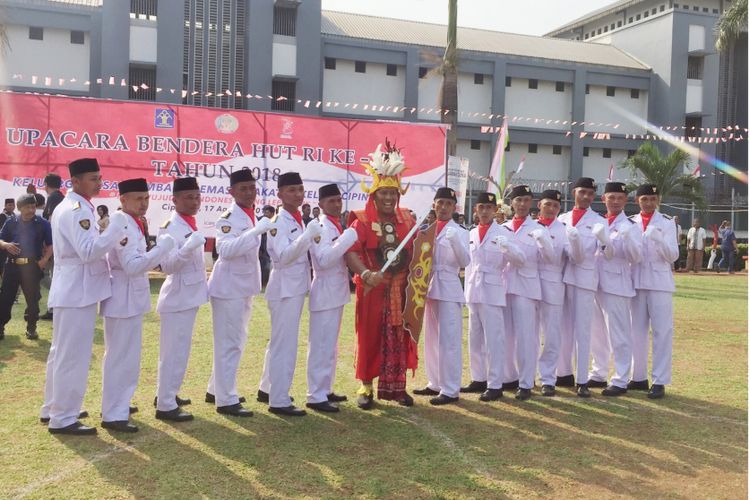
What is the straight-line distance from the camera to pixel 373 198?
615cm

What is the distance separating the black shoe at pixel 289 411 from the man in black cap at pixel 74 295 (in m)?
1.41

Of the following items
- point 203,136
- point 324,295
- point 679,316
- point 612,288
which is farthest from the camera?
point 203,136

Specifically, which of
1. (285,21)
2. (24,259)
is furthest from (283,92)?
(24,259)

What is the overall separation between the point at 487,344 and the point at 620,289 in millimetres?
1462

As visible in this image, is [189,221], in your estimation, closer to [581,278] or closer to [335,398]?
[335,398]

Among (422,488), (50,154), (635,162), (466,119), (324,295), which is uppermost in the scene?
(466,119)

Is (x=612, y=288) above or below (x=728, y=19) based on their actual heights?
below

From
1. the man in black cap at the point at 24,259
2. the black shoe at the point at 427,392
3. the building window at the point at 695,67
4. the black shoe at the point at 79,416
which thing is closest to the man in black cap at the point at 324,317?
the black shoe at the point at 427,392

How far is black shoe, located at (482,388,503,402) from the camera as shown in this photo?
251 inches

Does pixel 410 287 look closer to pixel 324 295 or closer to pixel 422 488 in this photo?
pixel 324 295

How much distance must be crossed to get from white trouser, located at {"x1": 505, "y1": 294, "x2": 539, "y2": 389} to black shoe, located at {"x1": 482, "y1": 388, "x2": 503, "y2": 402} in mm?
237

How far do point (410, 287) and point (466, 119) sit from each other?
2985 centimetres

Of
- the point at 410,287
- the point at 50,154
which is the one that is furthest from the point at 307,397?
the point at 50,154

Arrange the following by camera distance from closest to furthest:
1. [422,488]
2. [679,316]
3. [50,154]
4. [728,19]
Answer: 1. [422,488]
2. [679,316]
3. [50,154]
4. [728,19]
